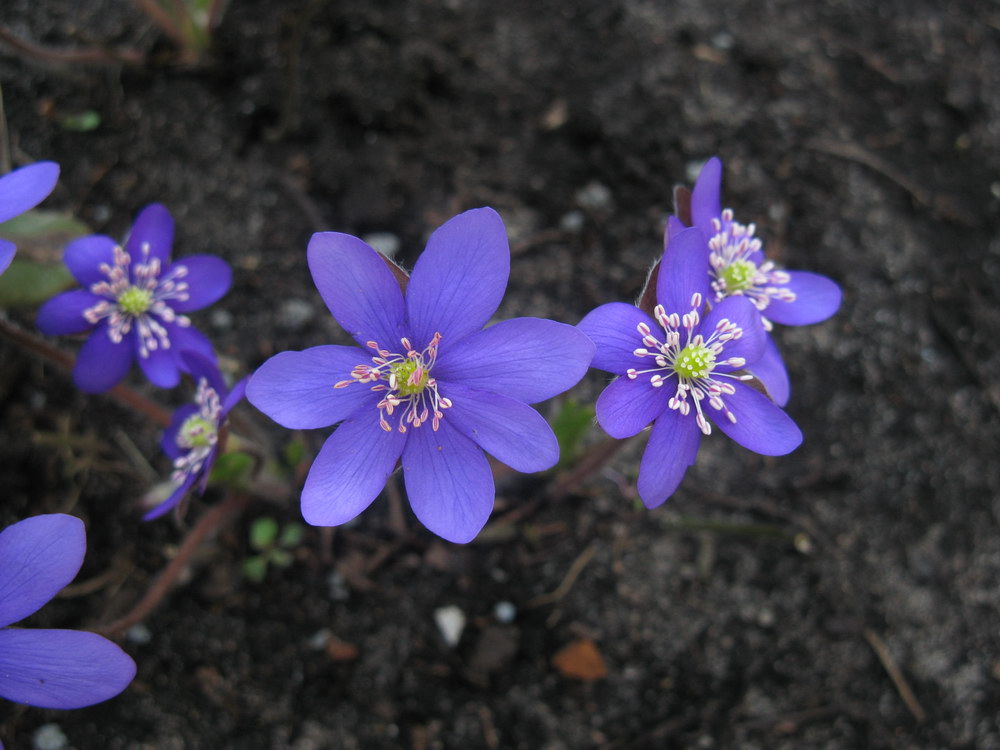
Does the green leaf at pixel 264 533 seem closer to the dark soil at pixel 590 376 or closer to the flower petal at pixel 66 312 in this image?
the dark soil at pixel 590 376

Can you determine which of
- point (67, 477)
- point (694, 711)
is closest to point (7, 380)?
point (67, 477)

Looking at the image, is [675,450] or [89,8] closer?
[675,450]

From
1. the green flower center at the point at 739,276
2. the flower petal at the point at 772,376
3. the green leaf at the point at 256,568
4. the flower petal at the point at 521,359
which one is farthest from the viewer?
the green leaf at the point at 256,568

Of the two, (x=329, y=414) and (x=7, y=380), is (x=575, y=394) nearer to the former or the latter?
(x=329, y=414)

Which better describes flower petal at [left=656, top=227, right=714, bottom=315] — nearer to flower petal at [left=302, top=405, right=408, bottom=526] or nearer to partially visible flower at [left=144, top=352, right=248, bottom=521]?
flower petal at [left=302, top=405, right=408, bottom=526]

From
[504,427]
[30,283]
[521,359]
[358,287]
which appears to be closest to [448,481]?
[504,427]

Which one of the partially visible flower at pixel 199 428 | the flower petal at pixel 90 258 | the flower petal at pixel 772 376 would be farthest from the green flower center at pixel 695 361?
the flower petal at pixel 90 258
